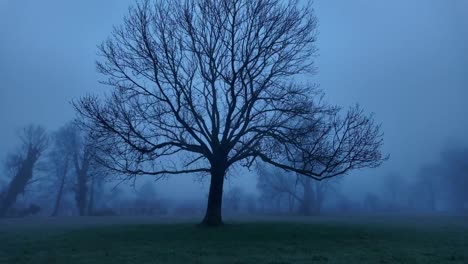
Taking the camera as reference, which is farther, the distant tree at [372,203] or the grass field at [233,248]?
the distant tree at [372,203]

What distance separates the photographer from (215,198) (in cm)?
2175

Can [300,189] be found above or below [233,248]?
above

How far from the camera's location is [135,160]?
20.9m

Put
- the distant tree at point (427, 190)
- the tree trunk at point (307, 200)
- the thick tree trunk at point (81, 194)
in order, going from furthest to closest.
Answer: the distant tree at point (427, 190)
the tree trunk at point (307, 200)
the thick tree trunk at point (81, 194)

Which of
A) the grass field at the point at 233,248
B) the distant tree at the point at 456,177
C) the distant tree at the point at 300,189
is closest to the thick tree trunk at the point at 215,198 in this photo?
the grass field at the point at 233,248

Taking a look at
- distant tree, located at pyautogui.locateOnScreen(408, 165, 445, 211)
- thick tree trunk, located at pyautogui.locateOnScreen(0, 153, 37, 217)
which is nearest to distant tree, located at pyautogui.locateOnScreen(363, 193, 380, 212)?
distant tree, located at pyautogui.locateOnScreen(408, 165, 445, 211)

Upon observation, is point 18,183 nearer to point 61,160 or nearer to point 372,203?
point 61,160

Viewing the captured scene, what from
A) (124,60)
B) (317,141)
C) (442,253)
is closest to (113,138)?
(124,60)

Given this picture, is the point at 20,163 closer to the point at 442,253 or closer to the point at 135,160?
the point at 135,160

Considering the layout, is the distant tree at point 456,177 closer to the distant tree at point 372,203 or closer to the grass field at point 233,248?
the distant tree at point 372,203

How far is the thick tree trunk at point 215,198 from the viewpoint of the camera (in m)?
21.6

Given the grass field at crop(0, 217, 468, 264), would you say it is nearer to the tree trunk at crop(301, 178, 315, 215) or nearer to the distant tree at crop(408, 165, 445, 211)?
the tree trunk at crop(301, 178, 315, 215)

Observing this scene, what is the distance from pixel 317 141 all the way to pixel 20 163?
4483cm

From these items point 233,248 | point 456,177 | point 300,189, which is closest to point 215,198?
point 233,248
